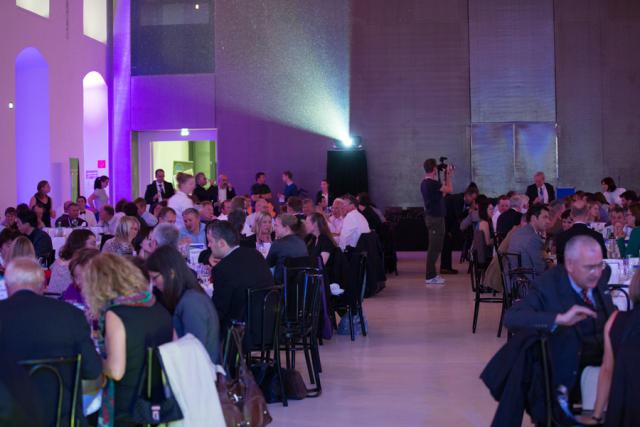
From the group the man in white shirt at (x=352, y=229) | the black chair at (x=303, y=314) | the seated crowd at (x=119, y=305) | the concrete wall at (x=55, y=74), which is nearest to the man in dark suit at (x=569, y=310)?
the seated crowd at (x=119, y=305)

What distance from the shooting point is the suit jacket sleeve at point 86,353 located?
362 cm

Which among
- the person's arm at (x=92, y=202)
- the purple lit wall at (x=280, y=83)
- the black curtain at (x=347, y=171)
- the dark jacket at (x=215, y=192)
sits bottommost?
the person's arm at (x=92, y=202)

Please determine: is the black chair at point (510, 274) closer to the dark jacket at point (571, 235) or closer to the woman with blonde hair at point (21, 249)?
the dark jacket at point (571, 235)

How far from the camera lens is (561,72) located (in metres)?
18.0

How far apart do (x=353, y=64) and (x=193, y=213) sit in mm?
9471

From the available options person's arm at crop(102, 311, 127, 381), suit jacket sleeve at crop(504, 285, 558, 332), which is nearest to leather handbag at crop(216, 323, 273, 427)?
person's arm at crop(102, 311, 127, 381)

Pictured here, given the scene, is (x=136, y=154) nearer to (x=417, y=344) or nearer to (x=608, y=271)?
(x=417, y=344)

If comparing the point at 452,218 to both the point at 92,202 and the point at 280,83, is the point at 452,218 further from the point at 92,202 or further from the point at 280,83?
the point at 92,202

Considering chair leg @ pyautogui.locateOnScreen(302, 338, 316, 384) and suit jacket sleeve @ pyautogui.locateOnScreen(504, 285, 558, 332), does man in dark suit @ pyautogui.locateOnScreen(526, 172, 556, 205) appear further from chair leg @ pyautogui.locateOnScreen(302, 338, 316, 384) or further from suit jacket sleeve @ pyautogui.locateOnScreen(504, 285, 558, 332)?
suit jacket sleeve @ pyautogui.locateOnScreen(504, 285, 558, 332)

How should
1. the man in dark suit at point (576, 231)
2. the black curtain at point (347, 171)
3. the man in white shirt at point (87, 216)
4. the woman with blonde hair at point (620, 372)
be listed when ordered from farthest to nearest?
the black curtain at point (347, 171) → the man in white shirt at point (87, 216) → the man in dark suit at point (576, 231) → the woman with blonde hair at point (620, 372)

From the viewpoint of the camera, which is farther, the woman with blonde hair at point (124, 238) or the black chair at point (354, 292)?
the black chair at point (354, 292)

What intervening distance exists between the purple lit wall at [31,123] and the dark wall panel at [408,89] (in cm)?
570

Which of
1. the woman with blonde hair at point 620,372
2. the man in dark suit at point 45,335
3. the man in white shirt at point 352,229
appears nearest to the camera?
the woman with blonde hair at point 620,372

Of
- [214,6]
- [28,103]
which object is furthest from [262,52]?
[28,103]
